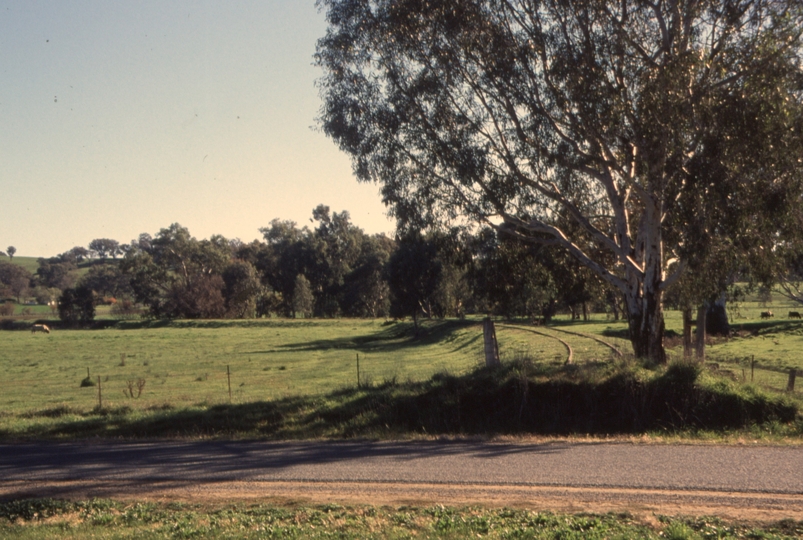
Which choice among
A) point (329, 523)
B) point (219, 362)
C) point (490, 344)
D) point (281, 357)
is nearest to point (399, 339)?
point (281, 357)

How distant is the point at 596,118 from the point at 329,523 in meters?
12.6

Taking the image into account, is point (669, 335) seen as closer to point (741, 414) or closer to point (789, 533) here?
point (741, 414)

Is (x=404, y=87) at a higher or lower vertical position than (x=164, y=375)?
higher

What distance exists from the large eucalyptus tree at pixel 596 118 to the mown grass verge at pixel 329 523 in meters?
10.2

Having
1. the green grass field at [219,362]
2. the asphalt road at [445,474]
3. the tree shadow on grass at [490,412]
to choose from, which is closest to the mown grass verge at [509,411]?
the tree shadow on grass at [490,412]

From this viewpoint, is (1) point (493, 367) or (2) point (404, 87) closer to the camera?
(1) point (493, 367)

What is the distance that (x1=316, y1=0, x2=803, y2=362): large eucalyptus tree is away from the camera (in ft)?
53.5

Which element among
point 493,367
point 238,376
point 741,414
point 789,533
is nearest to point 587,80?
point 493,367

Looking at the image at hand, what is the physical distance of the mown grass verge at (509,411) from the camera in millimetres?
14047

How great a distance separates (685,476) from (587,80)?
1074 cm

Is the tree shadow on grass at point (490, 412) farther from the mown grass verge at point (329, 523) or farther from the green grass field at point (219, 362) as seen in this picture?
the mown grass verge at point (329, 523)

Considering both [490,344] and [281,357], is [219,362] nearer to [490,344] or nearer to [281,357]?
[281,357]

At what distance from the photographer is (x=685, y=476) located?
32.0ft

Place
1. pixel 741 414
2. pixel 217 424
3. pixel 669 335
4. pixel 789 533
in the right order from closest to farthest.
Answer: pixel 789 533
pixel 741 414
pixel 217 424
pixel 669 335
